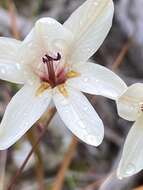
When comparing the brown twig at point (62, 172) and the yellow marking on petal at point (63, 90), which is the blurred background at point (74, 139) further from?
the yellow marking on petal at point (63, 90)

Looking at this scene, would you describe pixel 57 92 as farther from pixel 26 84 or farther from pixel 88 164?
pixel 88 164

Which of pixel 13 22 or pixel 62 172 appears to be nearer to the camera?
pixel 62 172

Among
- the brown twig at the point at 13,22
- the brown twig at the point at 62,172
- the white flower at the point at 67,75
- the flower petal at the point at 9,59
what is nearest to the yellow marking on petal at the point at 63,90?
the white flower at the point at 67,75

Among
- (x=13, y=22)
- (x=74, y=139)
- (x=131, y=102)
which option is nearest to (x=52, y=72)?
(x=131, y=102)

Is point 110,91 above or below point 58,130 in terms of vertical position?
above

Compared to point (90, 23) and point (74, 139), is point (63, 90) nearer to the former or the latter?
point (90, 23)

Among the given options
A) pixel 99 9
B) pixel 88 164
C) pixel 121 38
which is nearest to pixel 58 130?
pixel 88 164

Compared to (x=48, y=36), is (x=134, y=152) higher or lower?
lower
